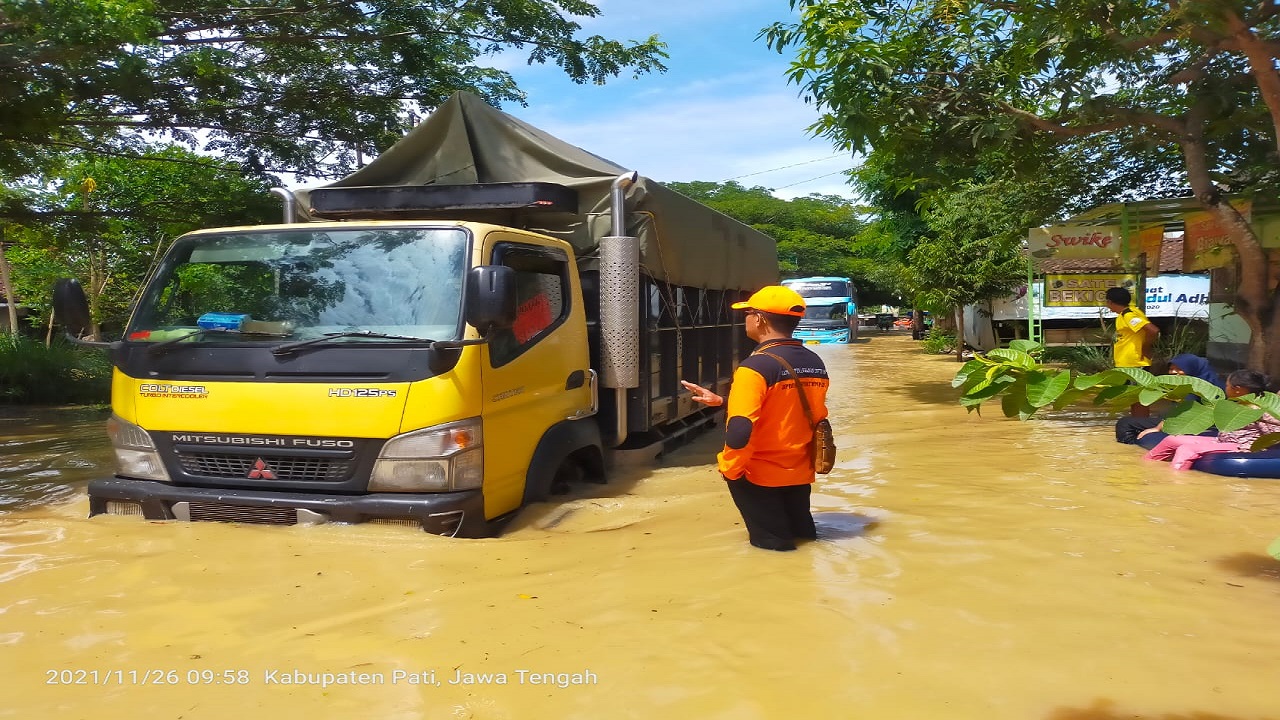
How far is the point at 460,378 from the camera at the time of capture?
4.24 m

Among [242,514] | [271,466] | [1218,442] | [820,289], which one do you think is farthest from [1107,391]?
[820,289]

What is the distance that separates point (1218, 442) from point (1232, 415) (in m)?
4.17

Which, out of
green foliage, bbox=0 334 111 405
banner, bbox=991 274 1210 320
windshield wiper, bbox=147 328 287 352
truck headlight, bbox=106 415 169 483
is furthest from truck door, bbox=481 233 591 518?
banner, bbox=991 274 1210 320

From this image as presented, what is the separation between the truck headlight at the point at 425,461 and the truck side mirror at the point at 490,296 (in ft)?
1.65

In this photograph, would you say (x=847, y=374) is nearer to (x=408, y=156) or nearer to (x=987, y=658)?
(x=408, y=156)

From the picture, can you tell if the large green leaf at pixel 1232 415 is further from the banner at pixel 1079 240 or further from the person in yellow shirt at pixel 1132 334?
the banner at pixel 1079 240

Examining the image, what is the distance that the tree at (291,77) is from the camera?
856 cm

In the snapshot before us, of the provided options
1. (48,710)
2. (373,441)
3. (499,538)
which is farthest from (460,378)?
(48,710)

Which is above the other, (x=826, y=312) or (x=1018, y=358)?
(x=826, y=312)

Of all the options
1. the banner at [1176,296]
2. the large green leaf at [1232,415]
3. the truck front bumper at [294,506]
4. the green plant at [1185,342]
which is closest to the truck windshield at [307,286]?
the truck front bumper at [294,506]

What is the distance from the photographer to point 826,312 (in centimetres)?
2986

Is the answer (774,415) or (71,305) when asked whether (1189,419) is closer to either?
(774,415)

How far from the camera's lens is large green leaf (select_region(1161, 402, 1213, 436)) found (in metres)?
3.22

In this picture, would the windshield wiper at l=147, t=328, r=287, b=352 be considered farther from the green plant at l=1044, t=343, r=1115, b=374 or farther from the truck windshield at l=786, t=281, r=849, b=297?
the truck windshield at l=786, t=281, r=849, b=297
